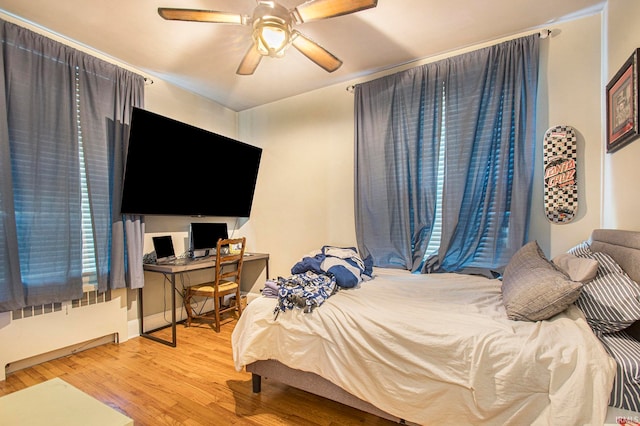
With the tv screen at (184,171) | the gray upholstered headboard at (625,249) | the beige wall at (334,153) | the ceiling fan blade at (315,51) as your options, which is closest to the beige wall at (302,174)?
the beige wall at (334,153)

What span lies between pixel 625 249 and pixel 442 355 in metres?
1.13

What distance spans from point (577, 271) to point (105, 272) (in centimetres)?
356

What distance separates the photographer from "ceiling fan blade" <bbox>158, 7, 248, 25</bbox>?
184 cm

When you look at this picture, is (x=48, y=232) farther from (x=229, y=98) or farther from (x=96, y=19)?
(x=229, y=98)

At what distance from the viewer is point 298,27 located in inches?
96.7

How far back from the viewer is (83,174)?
268 centimetres

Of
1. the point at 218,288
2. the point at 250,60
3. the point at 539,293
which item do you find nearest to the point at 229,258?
the point at 218,288

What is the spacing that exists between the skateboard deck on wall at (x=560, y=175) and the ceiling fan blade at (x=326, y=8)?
184 centimetres

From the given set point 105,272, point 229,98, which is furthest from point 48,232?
point 229,98

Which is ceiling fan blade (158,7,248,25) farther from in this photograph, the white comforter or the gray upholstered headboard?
the gray upholstered headboard

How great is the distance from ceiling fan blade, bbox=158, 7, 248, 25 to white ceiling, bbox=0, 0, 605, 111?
0.35 metres

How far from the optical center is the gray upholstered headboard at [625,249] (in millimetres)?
1402

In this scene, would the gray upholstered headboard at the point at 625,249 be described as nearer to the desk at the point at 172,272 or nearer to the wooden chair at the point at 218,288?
the wooden chair at the point at 218,288

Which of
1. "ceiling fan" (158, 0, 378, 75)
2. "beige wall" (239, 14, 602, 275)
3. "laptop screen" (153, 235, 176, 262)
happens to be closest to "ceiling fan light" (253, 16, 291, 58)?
"ceiling fan" (158, 0, 378, 75)
